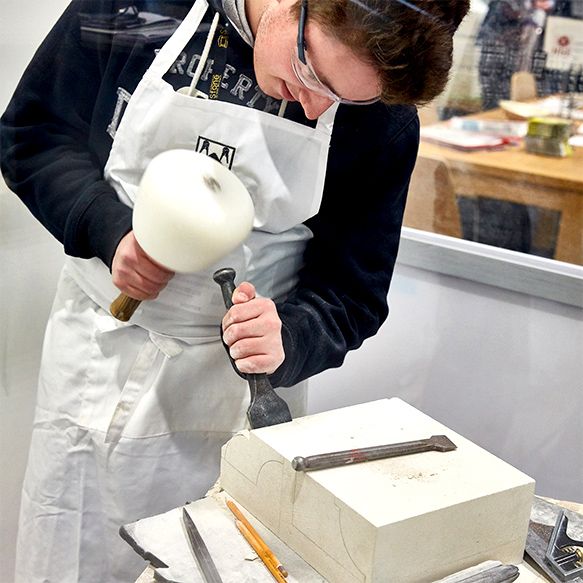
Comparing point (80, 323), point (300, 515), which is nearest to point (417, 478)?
point (300, 515)

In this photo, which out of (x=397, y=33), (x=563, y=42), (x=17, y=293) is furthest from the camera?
(x=563, y=42)

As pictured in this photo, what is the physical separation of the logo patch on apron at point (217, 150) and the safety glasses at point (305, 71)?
4.3 inches

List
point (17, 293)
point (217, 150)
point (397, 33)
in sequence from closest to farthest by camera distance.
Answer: point (397, 33)
point (217, 150)
point (17, 293)

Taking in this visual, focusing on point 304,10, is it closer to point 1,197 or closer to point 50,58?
point 50,58

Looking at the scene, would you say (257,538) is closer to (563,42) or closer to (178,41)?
(178,41)

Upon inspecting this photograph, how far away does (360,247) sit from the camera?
119 cm

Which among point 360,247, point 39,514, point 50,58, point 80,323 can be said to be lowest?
point 39,514

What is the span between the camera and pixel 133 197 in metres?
1.04

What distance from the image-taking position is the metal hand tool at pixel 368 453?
3.28 feet

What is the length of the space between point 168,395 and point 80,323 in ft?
0.46

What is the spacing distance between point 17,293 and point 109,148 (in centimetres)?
30

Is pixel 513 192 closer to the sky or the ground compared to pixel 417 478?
closer to the sky

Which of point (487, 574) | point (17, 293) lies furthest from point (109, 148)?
point (487, 574)

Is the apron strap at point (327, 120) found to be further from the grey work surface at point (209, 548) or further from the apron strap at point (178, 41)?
the grey work surface at point (209, 548)
